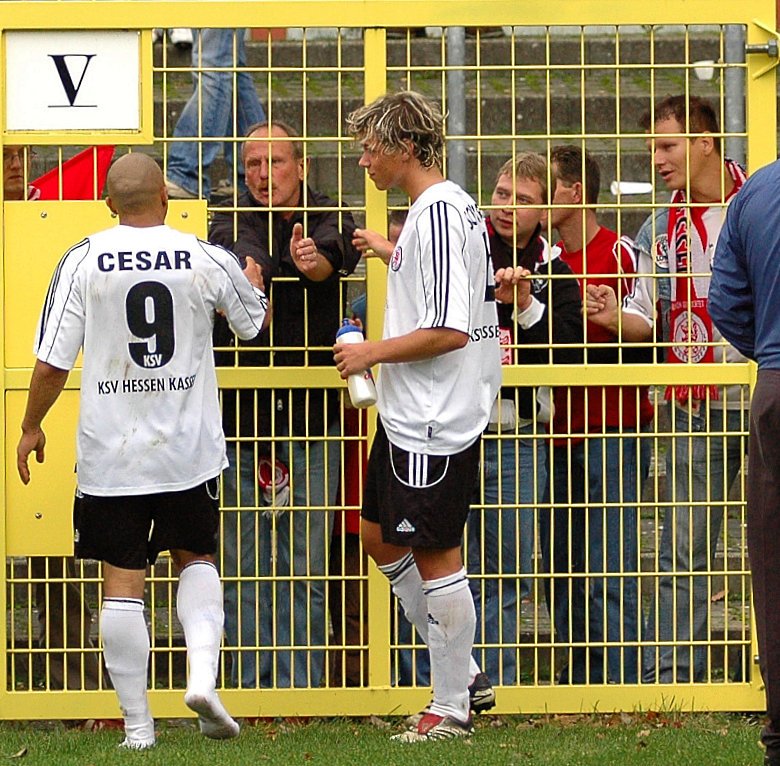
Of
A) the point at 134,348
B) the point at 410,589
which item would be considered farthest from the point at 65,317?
the point at 410,589

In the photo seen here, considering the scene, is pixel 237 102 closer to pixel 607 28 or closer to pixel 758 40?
pixel 607 28

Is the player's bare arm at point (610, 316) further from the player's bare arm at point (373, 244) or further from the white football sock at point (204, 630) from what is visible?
the white football sock at point (204, 630)

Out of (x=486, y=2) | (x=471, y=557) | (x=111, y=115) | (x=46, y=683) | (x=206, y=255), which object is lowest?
(x=46, y=683)

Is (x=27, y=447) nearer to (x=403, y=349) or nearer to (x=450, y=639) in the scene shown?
(x=403, y=349)

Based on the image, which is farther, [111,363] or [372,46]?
[372,46]

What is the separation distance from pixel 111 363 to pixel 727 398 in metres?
2.27

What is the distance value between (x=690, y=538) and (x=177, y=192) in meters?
2.26

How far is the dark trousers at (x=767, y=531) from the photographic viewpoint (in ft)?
14.5

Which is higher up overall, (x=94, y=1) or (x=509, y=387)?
(x=94, y=1)

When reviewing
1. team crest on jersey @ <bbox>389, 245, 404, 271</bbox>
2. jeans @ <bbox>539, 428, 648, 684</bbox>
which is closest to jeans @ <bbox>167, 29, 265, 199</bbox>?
team crest on jersey @ <bbox>389, 245, 404, 271</bbox>

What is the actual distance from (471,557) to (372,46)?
6.26 feet

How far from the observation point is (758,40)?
5637 millimetres

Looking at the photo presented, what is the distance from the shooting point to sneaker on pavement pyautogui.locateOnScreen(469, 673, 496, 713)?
5375 millimetres

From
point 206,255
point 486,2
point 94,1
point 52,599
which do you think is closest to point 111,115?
point 94,1
